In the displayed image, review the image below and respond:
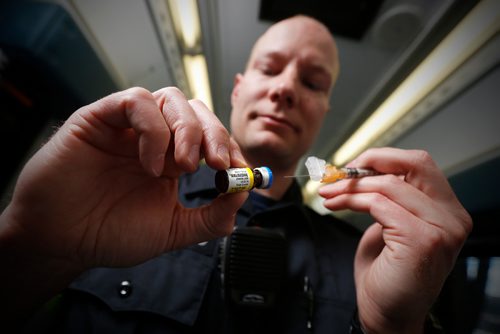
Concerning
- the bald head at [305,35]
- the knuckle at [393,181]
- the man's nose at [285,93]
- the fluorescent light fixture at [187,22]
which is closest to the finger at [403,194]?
the knuckle at [393,181]

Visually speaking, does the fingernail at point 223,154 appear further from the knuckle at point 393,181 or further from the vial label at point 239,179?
the knuckle at point 393,181

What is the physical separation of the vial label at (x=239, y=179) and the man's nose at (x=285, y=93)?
2.36ft

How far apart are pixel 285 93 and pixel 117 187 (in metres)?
0.91

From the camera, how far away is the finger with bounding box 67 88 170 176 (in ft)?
1.72

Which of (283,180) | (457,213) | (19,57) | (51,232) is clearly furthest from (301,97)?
(19,57)

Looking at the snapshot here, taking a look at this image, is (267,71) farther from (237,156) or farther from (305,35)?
(237,156)

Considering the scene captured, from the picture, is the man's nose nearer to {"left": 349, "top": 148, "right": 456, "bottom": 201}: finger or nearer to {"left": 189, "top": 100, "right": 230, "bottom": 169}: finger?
{"left": 349, "top": 148, "right": 456, "bottom": 201}: finger

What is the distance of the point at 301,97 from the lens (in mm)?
1308

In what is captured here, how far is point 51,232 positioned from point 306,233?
1.10 m

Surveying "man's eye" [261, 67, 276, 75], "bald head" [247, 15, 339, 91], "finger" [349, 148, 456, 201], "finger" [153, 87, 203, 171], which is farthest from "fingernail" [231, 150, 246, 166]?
"bald head" [247, 15, 339, 91]

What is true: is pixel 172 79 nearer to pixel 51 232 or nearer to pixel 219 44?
pixel 219 44

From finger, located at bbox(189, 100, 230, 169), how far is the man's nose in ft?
2.23

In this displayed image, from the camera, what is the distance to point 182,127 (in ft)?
1.77

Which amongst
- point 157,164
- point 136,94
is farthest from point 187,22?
point 157,164
